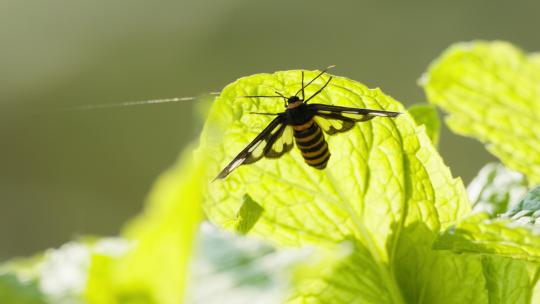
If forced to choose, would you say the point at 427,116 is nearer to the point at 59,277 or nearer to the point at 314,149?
the point at 314,149

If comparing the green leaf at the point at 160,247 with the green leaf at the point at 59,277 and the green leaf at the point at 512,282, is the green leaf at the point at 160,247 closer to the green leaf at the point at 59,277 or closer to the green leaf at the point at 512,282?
the green leaf at the point at 59,277

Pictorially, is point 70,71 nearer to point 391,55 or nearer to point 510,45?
point 391,55

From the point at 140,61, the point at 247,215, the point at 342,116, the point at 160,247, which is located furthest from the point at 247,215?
the point at 140,61

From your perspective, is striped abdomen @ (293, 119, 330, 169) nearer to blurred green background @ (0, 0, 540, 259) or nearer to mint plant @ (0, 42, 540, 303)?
mint plant @ (0, 42, 540, 303)

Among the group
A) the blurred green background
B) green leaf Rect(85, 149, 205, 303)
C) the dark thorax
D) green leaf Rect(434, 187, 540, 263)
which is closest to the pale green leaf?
green leaf Rect(85, 149, 205, 303)

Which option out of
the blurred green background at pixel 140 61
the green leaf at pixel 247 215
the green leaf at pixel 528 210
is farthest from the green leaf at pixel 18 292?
the blurred green background at pixel 140 61

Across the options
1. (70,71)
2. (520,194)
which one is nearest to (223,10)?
(70,71)
